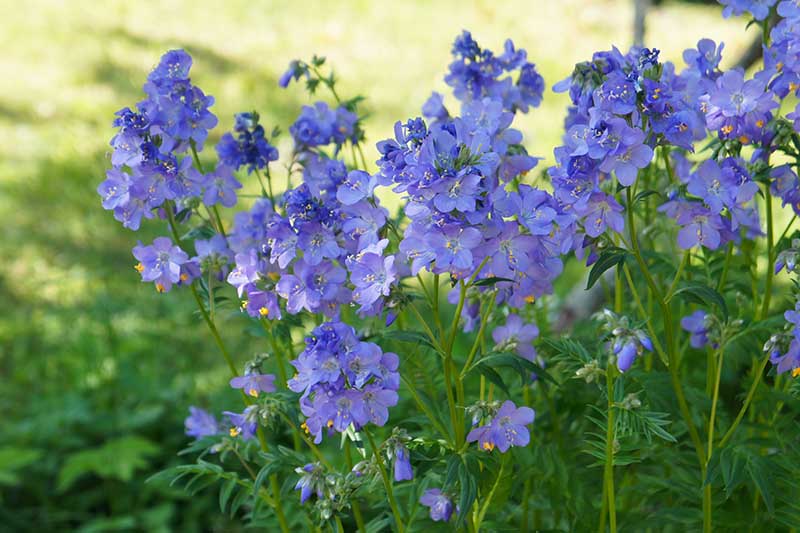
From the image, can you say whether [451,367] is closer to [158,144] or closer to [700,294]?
[700,294]

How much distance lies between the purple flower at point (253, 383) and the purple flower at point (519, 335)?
0.52 m

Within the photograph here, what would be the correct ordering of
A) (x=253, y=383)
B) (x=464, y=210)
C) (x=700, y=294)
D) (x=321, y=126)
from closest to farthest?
(x=464, y=210) → (x=700, y=294) → (x=253, y=383) → (x=321, y=126)

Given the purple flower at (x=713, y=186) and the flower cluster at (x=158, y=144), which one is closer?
the purple flower at (x=713, y=186)

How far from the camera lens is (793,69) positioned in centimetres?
187

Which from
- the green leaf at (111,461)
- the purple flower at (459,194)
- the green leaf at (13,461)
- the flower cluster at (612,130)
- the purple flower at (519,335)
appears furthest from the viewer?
the green leaf at (111,461)

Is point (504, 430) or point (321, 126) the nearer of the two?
point (504, 430)

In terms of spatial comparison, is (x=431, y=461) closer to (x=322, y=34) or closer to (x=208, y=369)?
(x=208, y=369)

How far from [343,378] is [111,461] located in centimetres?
196

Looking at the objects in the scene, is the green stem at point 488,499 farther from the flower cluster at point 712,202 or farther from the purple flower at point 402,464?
the flower cluster at point 712,202

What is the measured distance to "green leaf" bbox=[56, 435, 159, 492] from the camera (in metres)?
3.18

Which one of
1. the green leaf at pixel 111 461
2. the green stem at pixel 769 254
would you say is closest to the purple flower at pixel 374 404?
the green stem at pixel 769 254

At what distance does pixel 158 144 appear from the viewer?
1985 mm

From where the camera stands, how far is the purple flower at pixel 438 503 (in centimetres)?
184

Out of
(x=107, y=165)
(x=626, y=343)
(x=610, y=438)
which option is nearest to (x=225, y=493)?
(x=610, y=438)
